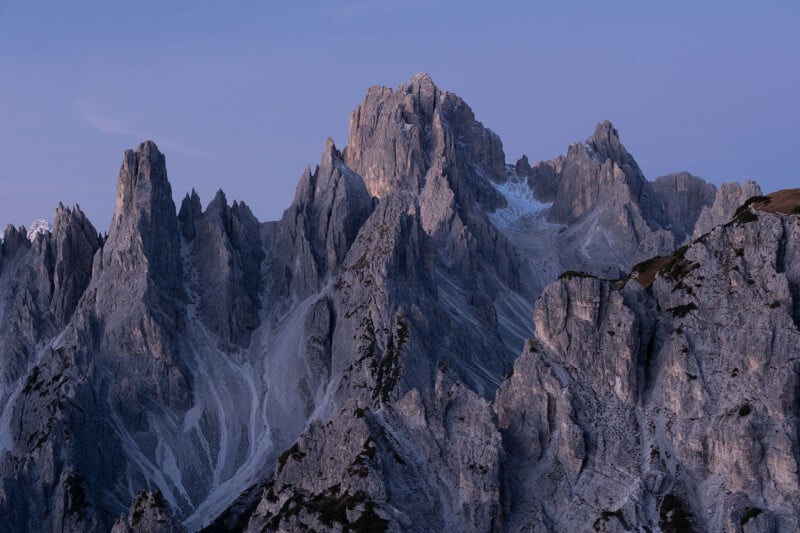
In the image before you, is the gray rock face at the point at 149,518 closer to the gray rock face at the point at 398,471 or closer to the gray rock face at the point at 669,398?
the gray rock face at the point at 398,471

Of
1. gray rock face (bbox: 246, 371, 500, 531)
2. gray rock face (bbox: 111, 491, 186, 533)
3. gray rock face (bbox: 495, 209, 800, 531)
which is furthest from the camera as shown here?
gray rock face (bbox: 111, 491, 186, 533)

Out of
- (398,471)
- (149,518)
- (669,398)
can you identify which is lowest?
(149,518)

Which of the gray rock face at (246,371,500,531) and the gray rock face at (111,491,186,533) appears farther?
the gray rock face at (111,491,186,533)

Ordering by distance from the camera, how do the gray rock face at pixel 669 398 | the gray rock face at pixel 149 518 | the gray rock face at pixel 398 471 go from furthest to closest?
the gray rock face at pixel 149 518
the gray rock face at pixel 398 471
the gray rock face at pixel 669 398

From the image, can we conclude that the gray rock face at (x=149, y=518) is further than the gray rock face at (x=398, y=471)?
Yes

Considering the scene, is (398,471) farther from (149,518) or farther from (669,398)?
(149,518)

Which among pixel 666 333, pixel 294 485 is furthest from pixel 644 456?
pixel 294 485

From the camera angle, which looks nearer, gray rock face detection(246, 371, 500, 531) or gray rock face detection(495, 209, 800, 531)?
gray rock face detection(495, 209, 800, 531)

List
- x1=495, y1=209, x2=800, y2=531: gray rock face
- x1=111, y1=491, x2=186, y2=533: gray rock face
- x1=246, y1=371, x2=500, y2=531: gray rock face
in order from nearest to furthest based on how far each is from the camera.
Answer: x1=495, y1=209, x2=800, y2=531: gray rock face → x1=246, y1=371, x2=500, y2=531: gray rock face → x1=111, y1=491, x2=186, y2=533: gray rock face

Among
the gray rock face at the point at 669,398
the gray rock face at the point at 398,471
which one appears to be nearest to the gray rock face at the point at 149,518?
the gray rock face at the point at 398,471

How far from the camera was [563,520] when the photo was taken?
160500 mm

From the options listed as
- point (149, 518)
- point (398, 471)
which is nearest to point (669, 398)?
point (398, 471)

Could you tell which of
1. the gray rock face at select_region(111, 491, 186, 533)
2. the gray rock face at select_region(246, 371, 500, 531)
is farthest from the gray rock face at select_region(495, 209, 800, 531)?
the gray rock face at select_region(111, 491, 186, 533)

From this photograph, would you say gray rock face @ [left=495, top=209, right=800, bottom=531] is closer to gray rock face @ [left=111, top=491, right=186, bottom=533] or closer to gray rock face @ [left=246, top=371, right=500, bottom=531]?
gray rock face @ [left=246, top=371, right=500, bottom=531]
